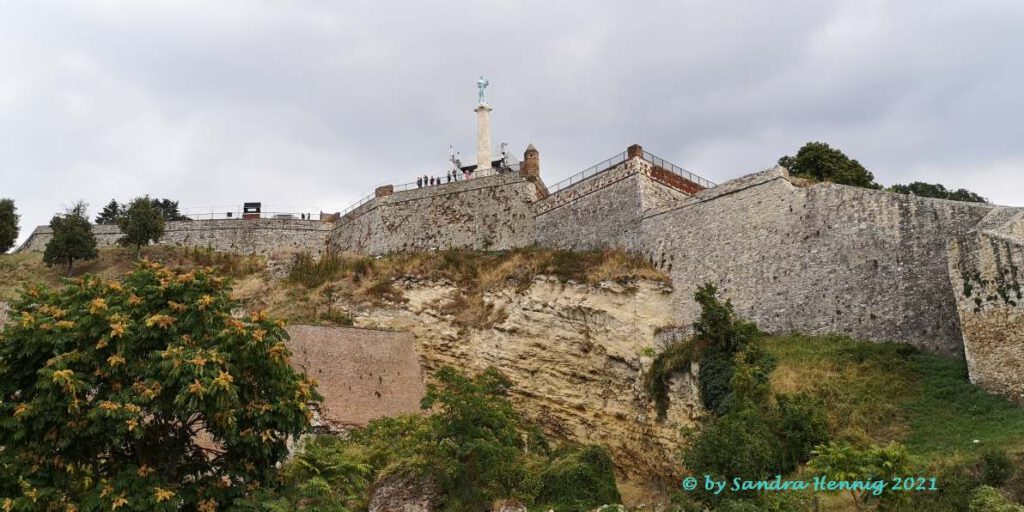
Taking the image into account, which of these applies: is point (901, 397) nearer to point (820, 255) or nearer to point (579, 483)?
point (820, 255)

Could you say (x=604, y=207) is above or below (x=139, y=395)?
above

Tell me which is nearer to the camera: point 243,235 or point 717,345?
point 717,345

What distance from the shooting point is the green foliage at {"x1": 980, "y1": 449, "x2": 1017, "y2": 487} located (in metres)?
14.3

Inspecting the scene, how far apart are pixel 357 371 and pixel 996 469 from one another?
17567 mm

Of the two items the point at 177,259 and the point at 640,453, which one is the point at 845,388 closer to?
the point at 640,453

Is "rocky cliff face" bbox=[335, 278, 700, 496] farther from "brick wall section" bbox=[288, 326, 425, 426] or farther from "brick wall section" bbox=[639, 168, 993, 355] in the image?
"brick wall section" bbox=[639, 168, 993, 355]

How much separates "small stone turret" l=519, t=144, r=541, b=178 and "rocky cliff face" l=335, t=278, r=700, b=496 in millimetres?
7754

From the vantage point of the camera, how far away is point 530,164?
34531 mm

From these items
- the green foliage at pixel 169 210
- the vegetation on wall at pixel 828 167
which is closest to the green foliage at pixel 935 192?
the vegetation on wall at pixel 828 167

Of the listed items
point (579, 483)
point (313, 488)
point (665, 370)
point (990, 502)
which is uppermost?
point (665, 370)

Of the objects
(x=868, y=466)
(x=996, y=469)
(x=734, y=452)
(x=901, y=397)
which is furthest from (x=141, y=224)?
(x=996, y=469)

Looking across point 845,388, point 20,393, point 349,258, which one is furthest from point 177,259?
point 845,388

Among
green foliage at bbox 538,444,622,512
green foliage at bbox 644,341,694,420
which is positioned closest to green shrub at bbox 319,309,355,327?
green foliage at bbox 538,444,622,512

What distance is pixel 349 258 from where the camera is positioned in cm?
3209
